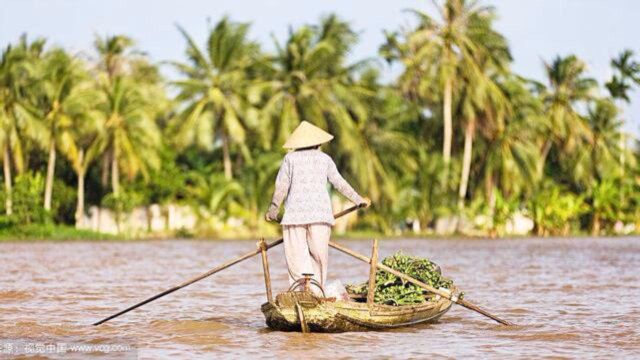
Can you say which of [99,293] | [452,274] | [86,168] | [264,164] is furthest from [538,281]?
[86,168]

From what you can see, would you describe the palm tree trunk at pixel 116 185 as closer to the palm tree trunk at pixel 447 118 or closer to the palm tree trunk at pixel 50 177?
the palm tree trunk at pixel 50 177

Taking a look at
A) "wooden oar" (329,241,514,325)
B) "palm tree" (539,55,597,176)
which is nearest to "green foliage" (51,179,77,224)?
"palm tree" (539,55,597,176)

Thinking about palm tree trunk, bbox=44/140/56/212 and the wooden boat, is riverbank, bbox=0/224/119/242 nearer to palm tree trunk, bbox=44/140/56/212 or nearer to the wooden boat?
palm tree trunk, bbox=44/140/56/212

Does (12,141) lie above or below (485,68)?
below

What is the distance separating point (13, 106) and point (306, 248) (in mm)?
25940

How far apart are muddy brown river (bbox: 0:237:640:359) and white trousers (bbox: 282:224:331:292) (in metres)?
0.49

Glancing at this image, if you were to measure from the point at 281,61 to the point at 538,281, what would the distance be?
21.5 meters

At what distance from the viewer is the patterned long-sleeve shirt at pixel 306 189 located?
8539mm

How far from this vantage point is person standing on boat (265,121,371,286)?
8.52 m

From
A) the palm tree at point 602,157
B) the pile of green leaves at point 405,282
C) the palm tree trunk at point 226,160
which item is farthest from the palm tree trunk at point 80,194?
the pile of green leaves at point 405,282

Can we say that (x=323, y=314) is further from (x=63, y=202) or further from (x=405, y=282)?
(x=63, y=202)

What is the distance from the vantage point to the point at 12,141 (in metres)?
32.5

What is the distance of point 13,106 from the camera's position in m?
32.8

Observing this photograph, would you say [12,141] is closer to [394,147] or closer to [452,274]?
[394,147]
